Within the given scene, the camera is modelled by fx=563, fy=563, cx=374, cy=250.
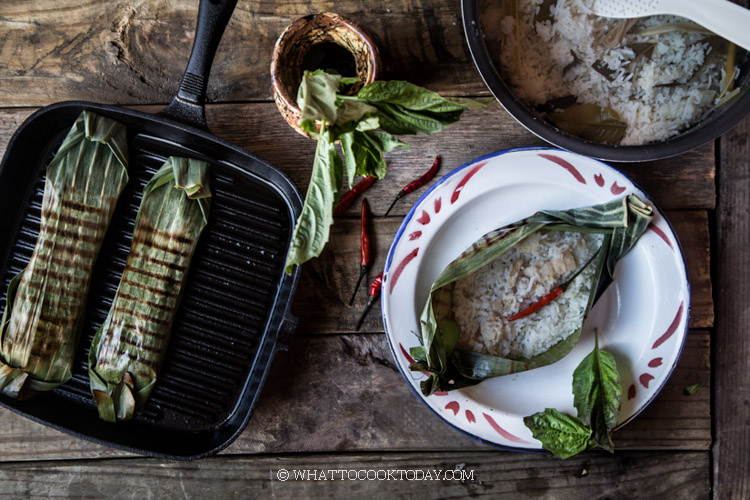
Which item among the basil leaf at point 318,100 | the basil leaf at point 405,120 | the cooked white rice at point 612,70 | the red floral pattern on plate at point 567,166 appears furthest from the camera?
the red floral pattern on plate at point 567,166

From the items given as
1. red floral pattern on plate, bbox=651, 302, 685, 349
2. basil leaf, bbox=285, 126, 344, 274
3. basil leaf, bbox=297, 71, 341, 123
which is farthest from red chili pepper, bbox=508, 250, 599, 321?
basil leaf, bbox=297, 71, 341, 123

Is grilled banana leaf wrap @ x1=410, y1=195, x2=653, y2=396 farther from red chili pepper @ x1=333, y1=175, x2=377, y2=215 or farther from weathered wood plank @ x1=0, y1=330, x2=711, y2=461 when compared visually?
red chili pepper @ x1=333, y1=175, x2=377, y2=215

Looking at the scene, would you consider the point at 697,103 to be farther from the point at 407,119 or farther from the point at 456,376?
the point at 456,376

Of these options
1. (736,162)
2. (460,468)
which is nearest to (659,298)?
(736,162)

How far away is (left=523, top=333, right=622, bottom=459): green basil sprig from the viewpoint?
4.32ft

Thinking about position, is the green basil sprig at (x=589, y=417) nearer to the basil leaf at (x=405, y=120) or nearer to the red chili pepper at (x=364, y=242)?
the red chili pepper at (x=364, y=242)

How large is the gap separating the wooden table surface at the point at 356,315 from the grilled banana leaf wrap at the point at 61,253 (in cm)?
19

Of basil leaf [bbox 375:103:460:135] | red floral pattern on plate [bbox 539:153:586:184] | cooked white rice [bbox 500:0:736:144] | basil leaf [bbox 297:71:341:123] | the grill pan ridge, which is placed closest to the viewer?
basil leaf [bbox 297:71:341:123]

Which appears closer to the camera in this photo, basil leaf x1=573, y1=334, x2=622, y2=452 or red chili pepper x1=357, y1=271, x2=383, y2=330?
basil leaf x1=573, y1=334, x2=622, y2=452

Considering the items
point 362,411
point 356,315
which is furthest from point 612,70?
point 362,411

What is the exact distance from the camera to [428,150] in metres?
1.49

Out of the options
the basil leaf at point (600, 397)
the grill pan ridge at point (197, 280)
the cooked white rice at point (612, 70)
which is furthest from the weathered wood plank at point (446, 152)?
the basil leaf at point (600, 397)

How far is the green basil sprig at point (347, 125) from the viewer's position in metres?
0.99

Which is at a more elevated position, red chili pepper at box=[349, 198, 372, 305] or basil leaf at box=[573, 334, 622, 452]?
red chili pepper at box=[349, 198, 372, 305]
